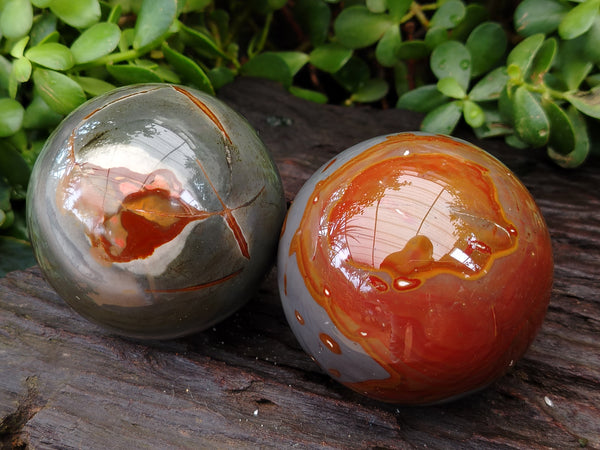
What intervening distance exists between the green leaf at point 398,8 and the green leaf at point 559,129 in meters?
0.36

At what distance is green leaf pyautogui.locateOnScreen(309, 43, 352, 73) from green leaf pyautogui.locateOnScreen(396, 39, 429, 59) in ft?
0.41

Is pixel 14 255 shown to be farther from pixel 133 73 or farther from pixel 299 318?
pixel 299 318

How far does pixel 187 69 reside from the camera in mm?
1086

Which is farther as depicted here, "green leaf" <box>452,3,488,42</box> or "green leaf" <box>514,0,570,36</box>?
"green leaf" <box>452,3,488,42</box>

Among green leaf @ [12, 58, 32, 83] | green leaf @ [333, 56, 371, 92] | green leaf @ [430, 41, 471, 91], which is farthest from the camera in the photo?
green leaf @ [333, 56, 371, 92]

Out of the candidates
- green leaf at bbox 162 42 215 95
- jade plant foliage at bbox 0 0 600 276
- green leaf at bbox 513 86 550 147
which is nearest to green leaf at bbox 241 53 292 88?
jade plant foliage at bbox 0 0 600 276

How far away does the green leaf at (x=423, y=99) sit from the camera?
4.02ft

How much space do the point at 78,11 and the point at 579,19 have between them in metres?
0.95

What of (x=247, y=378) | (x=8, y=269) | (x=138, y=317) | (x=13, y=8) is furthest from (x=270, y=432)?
(x=13, y=8)

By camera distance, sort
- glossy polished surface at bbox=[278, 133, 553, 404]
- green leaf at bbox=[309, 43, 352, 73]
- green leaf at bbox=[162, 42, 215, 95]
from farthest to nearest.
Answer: green leaf at bbox=[309, 43, 352, 73]
green leaf at bbox=[162, 42, 215, 95]
glossy polished surface at bbox=[278, 133, 553, 404]

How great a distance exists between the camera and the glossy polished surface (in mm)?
683

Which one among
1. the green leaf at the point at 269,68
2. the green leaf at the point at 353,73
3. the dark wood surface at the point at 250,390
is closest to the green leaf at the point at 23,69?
the dark wood surface at the point at 250,390

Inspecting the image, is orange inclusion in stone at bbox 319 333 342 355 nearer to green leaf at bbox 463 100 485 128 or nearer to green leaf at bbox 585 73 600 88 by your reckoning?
green leaf at bbox 463 100 485 128

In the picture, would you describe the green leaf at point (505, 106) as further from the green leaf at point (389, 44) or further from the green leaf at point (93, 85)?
the green leaf at point (93, 85)
